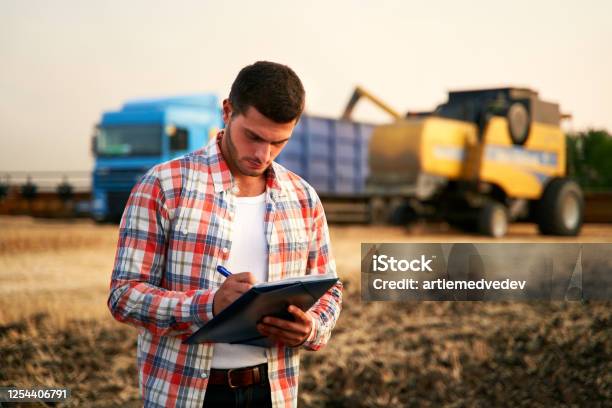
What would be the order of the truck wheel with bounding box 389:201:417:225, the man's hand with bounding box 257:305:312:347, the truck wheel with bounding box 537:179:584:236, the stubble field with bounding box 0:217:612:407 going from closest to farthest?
1. the man's hand with bounding box 257:305:312:347
2. the stubble field with bounding box 0:217:612:407
3. the truck wheel with bounding box 537:179:584:236
4. the truck wheel with bounding box 389:201:417:225

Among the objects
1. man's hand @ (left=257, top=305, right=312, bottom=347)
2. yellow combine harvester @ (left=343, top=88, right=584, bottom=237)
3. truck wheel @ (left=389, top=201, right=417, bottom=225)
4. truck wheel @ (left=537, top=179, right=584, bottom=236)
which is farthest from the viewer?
truck wheel @ (left=389, top=201, right=417, bottom=225)

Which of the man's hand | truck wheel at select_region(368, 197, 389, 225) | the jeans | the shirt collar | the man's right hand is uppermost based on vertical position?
the shirt collar

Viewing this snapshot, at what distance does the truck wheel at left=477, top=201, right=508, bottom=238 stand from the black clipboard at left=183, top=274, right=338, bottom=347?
9.94 metres

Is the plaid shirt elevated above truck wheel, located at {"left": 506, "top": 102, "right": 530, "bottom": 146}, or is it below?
below

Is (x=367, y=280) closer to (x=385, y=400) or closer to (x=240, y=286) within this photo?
(x=385, y=400)

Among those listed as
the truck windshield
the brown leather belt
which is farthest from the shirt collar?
the truck windshield

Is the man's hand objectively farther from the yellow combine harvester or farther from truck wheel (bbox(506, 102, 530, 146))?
truck wheel (bbox(506, 102, 530, 146))

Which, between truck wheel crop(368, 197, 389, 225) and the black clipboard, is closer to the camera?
the black clipboard

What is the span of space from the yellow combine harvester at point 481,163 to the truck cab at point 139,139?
280 centimetres

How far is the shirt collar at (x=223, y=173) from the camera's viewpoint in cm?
190

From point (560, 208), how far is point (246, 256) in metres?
10.8

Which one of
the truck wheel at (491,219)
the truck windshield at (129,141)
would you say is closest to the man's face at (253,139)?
the truck wheel at (491,219)

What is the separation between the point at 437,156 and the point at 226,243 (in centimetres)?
951

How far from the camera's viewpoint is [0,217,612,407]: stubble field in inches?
198
